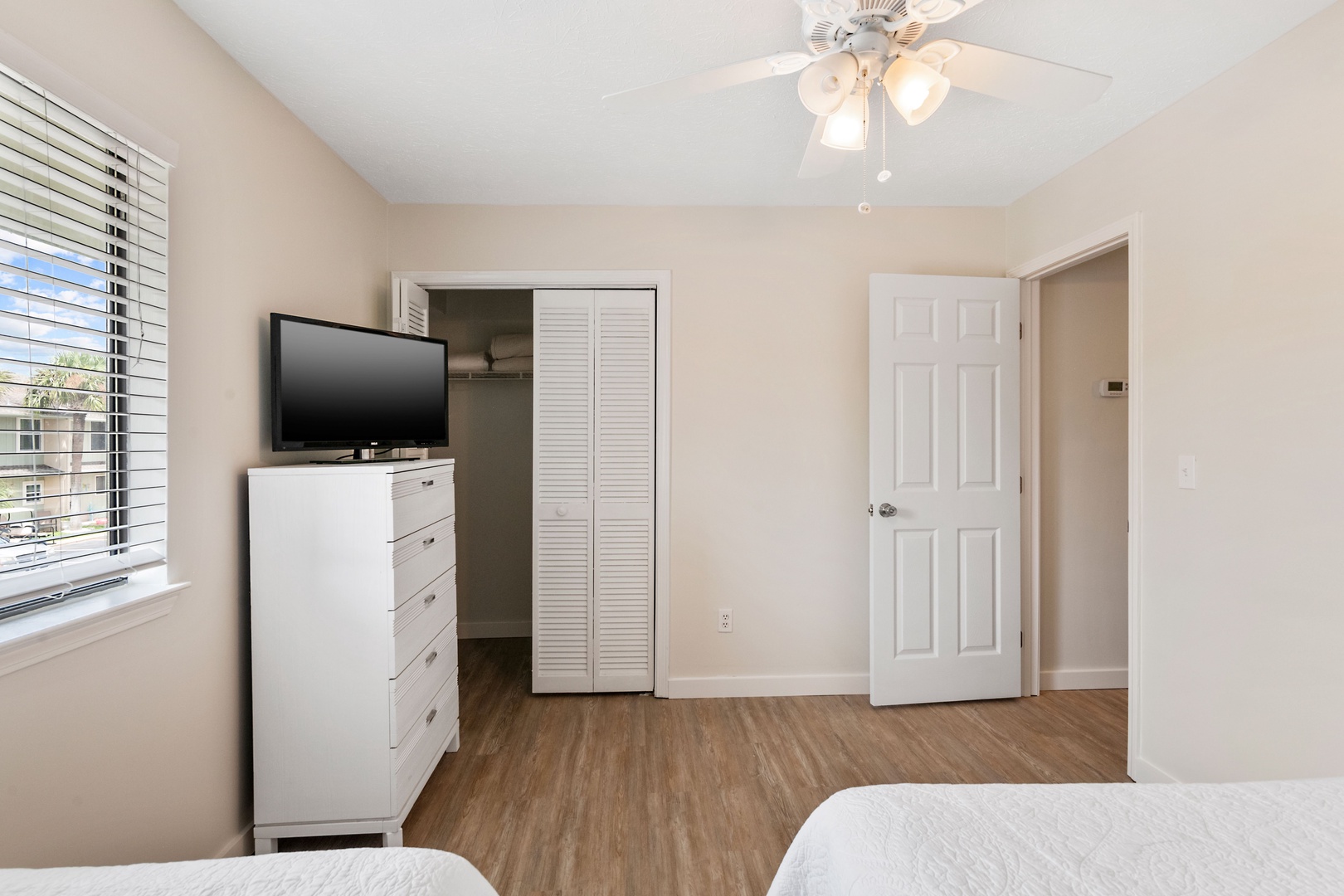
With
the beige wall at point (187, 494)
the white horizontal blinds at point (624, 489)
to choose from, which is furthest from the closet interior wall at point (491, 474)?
the beige wall at point (187, 494)

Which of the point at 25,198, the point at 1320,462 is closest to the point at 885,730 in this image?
the point at 1320,462

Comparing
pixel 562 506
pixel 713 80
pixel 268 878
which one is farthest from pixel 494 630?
pixel 713 80

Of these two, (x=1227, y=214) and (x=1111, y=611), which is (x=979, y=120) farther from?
(x=1111, y=611)

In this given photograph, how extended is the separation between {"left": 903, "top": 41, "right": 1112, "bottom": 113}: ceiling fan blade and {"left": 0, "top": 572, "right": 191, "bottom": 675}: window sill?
2.15m

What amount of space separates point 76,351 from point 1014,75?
2.17 m

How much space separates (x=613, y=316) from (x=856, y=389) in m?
1.25

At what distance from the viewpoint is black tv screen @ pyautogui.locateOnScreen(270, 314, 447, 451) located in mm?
1889

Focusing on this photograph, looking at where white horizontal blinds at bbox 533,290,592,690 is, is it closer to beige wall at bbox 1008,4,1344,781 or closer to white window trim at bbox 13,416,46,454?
white window trim at bbox 13,416,46,454

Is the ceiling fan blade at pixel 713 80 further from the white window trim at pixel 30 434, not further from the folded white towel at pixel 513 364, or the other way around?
the folded white towel at pixel 513 364

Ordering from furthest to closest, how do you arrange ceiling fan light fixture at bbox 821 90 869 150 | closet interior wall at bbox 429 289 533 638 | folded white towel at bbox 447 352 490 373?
closet interior wall at bbox 429 289 533 638
folded white towel at bbox 447 352 490 373
ceiling fan light fixture at bbox 821 90 869 150

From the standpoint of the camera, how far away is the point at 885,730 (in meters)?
2.64

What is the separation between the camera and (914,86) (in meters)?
1.32

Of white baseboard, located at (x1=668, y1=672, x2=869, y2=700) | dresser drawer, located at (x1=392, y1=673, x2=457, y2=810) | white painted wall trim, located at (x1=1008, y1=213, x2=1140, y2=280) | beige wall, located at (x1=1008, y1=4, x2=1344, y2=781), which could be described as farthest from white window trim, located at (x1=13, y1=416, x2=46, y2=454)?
white painted wall trim, located at (x1=1008, y1=213, x2=1140, y2=280)

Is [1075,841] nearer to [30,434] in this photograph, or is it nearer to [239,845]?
[30,434]
